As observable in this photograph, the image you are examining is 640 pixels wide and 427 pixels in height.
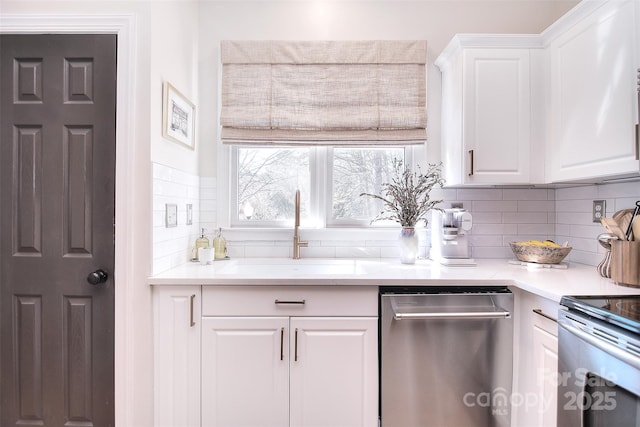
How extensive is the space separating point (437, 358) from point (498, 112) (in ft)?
4.61

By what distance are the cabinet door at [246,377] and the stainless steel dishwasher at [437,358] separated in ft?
1.62

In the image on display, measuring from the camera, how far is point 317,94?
2080 mm

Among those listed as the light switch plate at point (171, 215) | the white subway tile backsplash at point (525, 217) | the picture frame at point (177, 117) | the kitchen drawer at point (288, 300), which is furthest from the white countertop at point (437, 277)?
the picture frame at point (177, 117)

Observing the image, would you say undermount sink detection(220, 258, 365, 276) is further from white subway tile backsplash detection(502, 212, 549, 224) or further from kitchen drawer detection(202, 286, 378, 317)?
white subway tile backsplash detection(502, 212, 549, 224)

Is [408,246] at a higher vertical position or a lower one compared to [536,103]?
lower

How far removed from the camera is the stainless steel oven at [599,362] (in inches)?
35.6

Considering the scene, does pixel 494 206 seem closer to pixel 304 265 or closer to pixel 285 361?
pixel 304 265

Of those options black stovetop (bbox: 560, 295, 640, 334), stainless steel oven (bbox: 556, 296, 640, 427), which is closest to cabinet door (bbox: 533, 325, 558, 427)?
stainless steel oven (bbox: 556, 296, 640, 427)

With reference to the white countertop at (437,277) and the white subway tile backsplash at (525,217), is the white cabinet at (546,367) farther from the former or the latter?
the white subway tile backsplash at (525,217)

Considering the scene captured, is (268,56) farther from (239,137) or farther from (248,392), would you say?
(248,392)

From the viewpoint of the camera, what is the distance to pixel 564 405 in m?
1.15

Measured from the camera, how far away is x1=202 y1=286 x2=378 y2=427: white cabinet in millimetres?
1502

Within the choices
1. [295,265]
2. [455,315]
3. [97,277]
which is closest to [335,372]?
[455,315]

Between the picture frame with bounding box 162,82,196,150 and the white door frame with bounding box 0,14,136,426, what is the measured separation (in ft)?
0.54
